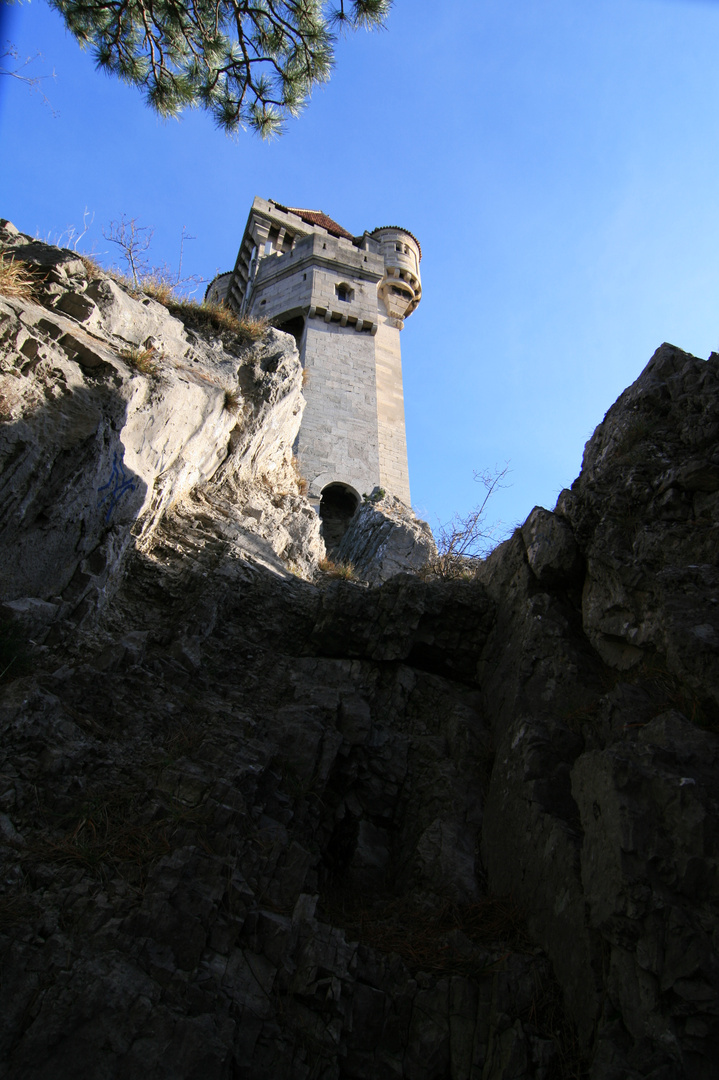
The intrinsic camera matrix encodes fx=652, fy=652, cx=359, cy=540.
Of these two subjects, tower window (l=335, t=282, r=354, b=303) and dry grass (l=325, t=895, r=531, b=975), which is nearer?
dry grass (l=325, t=895, r=531, b=975)

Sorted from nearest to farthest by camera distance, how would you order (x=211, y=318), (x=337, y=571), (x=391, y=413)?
(x=337, y=571), (x=211, y=318), (x=391, y=413)

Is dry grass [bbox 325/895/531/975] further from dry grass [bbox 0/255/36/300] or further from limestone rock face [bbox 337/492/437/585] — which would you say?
limestone rock face [bbox 337/492/437/585]

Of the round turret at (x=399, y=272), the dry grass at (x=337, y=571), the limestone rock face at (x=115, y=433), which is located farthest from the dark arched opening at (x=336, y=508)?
the round turret at (x=399, y=272)

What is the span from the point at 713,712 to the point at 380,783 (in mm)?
2532

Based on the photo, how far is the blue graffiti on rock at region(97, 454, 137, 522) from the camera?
18.8 ft

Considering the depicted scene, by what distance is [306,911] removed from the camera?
3.67 meters

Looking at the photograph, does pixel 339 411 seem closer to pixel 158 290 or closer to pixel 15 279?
pixel 158 290

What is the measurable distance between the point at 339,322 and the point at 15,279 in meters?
15.4

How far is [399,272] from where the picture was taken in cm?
2381

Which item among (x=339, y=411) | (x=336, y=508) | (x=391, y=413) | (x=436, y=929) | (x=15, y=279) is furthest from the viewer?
(x=391, y=413)

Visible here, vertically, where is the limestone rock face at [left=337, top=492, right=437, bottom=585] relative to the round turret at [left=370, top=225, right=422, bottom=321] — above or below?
below

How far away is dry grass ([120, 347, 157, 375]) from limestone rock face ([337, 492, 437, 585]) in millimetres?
6371

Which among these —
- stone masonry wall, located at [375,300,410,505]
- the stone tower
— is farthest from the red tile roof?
stone masonry wall, located at [375,300,410,505]

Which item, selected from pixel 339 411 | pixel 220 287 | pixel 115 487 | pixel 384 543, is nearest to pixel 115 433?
pixel 115 487
